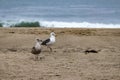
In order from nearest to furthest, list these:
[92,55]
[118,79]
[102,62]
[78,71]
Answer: [118,79], [78,71], [102,62], [92,55]

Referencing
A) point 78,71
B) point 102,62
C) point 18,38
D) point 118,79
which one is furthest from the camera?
point 18,38

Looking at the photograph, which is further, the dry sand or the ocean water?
the ocean water

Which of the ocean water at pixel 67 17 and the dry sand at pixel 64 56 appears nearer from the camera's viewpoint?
the dry sand at pixel 64 56

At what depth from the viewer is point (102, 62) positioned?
1102cm

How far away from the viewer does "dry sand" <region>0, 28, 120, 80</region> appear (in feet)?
31.7

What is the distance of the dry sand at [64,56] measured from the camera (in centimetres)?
966

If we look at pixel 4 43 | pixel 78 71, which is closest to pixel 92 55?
pixel 78 71

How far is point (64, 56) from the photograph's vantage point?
466 inches

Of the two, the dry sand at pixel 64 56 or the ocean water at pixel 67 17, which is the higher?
the ocean water at pixel 67 17

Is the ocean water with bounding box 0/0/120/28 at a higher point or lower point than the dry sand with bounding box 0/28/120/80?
higher

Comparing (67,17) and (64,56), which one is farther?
(67,17)

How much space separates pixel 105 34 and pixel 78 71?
5.47 meters

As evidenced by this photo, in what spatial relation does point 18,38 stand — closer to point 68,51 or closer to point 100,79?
point 68,51

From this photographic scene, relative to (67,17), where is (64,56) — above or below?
below
